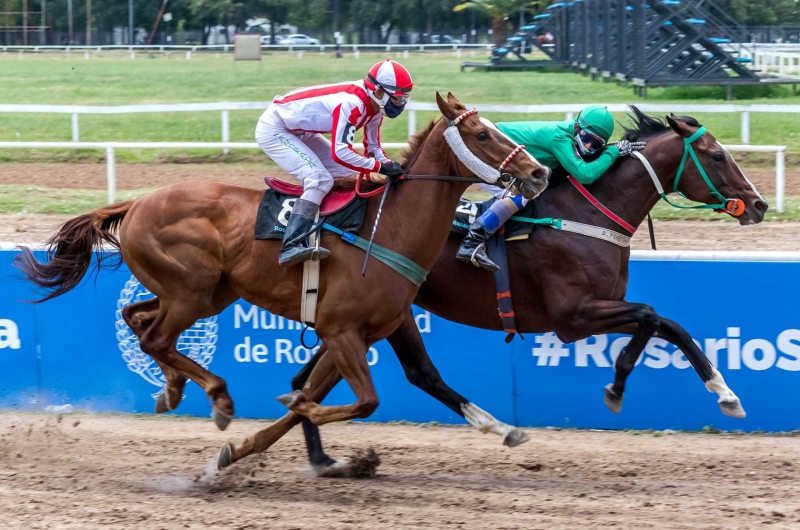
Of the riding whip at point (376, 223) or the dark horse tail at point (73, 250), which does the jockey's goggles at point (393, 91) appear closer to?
the riding whip at point (376, 223)

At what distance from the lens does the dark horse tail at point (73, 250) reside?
5.40 metres

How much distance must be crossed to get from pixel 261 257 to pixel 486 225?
3.92 feet

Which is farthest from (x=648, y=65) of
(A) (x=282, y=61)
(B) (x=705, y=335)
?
(A) (x=282, y=61)

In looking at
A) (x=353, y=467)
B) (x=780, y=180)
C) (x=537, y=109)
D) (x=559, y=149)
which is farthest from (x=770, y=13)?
(x=353, y=467)

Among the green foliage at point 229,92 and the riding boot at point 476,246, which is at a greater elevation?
the green foliage at point 229,92

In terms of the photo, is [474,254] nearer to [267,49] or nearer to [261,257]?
[261,257]

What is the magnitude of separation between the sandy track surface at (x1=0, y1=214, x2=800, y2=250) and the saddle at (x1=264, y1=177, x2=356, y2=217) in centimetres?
485

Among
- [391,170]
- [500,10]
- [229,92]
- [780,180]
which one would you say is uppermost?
[500,10]

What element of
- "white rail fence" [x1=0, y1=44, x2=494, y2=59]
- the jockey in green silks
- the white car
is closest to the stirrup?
the jockey in green silks

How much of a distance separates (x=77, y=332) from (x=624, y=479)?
11.5 ft

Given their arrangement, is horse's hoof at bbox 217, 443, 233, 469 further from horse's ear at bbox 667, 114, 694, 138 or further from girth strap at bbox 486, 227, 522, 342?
horse's ear at bbox 667, 114, 694, 138

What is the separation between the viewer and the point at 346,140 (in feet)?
14.9

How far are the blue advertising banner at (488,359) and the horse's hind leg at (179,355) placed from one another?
947 mm

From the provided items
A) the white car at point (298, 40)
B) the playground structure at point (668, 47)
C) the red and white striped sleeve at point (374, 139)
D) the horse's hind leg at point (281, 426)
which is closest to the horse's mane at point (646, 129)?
the red and white striped sleeve at point (374, 139)
